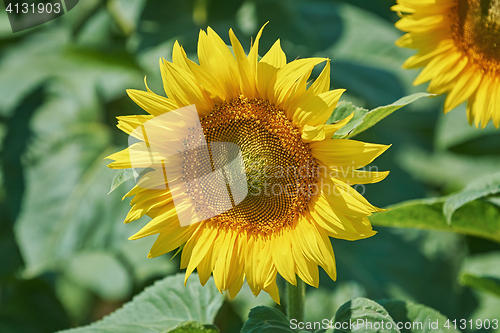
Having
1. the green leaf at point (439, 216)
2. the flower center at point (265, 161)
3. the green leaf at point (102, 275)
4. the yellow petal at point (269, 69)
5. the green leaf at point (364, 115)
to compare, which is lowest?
the green leaf at point (102, 275)

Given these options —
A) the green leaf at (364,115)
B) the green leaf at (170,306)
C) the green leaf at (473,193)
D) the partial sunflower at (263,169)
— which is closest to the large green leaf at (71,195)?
the green leaf at (170,306)

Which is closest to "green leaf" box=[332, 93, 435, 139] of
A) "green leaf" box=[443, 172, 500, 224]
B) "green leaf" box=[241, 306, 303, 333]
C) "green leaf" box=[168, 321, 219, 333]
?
"green leaf" box=[443, 172, 500, 224]

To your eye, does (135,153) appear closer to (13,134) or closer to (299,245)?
(299,245)

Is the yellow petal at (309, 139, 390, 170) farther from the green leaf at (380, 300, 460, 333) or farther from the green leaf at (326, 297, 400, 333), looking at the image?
the green leaf at (380, 300, 460, 333)

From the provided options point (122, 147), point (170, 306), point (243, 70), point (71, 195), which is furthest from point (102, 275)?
point (243, 70)

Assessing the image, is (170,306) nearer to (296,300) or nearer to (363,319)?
(296,300)

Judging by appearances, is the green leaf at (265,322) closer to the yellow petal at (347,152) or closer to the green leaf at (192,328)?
the green leaf at (192,328)
